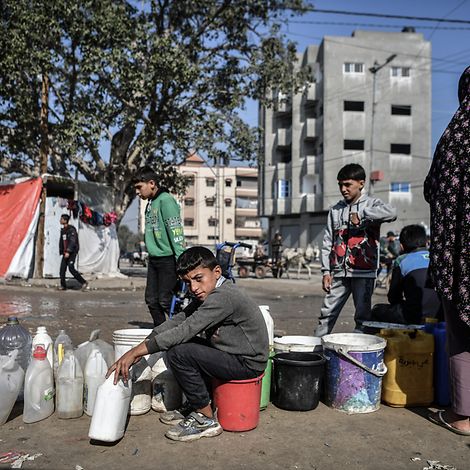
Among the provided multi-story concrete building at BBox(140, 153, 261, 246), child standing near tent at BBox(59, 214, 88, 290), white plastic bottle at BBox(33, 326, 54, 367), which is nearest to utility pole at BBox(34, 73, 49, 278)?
child standing near tent at BBox(59, 214, 88, 290)

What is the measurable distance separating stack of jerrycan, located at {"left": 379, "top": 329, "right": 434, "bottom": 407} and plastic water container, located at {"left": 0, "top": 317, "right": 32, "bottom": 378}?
2.75m

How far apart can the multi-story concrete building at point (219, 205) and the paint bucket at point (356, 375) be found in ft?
203

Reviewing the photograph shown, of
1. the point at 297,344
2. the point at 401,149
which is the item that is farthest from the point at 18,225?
the point at 401,149

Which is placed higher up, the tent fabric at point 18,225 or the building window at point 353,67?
the building window at point 353,67

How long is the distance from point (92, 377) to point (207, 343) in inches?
33.3

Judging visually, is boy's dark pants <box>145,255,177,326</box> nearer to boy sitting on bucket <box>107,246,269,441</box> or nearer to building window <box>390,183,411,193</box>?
boy sitting on bucket <box>107,246,269,441</box>

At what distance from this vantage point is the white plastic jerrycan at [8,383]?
11.0 ft

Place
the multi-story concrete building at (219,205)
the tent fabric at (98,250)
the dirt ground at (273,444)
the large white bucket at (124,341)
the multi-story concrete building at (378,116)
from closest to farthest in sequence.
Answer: the dirt ground at (273,444) → the large white bucket at (124,341) → the tent fabric at (98,250) → the multi-story concrete building at (378,116) → the multi-story concrete building at (219,205)

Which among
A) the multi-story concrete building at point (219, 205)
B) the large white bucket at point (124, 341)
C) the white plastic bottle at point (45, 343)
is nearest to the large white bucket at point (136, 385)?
the large white bucket at point (124, 341)

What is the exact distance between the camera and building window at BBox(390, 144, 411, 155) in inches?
1549

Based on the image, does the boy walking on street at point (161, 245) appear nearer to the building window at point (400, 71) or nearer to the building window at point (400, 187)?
the building window at point (400, 187)

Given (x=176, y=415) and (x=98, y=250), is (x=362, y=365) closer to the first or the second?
(x=176, y=415)

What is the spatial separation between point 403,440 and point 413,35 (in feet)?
139

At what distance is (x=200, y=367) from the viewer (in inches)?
129
